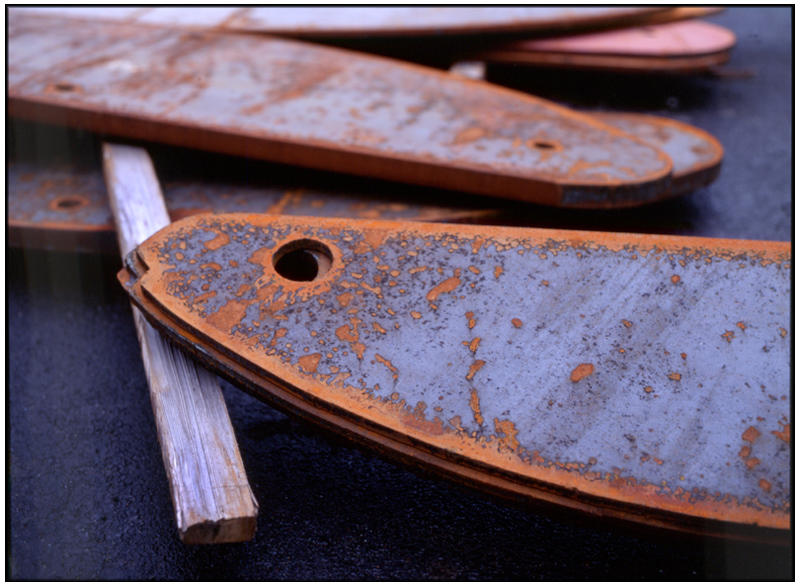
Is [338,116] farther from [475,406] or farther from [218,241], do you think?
[475,406]

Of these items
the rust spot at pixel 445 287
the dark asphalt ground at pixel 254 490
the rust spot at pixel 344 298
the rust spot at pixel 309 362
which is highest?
the rust spot at pixel 445 287

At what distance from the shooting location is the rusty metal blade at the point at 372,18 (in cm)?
259

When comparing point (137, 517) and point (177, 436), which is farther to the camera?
point (137, 517)

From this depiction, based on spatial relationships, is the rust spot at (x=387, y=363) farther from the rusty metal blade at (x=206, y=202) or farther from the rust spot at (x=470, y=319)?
the rusty metal blade at (x=206, y=202)

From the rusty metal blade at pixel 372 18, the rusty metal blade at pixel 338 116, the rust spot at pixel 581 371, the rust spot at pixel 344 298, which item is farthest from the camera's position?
the rusty metal blade at pixel 372 18

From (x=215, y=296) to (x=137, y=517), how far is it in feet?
1.54

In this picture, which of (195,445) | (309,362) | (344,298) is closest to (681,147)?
(344,298)

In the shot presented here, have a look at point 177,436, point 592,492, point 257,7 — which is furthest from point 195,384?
point 257,7

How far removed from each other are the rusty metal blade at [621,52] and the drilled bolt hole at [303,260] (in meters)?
1.79

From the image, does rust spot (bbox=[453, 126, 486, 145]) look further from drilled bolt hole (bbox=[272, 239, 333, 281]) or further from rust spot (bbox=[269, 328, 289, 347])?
rust spot (bbox=[269, 328, 289, 347])

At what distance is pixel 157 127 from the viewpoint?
1.77 metres

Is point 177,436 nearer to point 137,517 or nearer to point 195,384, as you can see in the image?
point 195,384

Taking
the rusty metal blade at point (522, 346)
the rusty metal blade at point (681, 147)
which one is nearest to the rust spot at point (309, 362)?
the rusty metal blade at point (522, 346)

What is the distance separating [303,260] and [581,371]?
54cm
